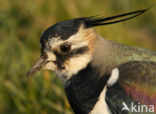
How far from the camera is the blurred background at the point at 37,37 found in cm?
533

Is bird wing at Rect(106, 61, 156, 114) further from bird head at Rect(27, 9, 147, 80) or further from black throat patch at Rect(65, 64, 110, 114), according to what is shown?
bird head at Rect(27, 9, 147, 80)

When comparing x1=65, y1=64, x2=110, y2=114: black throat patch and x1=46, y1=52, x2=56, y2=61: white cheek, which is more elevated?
x1=46, y1=52, x2=56, y2=61: white cheek

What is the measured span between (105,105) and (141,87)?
359mm

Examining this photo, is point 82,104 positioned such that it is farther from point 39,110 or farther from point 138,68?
point 39,110

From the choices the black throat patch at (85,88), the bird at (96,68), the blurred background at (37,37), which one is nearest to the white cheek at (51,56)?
Answer: the bird at (96,68)

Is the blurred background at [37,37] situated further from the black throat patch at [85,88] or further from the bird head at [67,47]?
the bird head at [67,47]

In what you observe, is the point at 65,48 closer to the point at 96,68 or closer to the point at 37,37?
the point at 96,68

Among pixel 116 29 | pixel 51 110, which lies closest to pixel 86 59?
pixel 51 110

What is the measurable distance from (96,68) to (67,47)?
33 centimetres

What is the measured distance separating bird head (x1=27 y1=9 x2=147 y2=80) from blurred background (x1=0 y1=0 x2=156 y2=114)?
3.05 ft

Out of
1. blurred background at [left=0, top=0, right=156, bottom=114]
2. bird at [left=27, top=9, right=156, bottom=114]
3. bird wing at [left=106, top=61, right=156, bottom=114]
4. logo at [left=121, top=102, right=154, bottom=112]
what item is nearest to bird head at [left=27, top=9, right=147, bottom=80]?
bird at [left=27, top=9, right=156, bottom=114]

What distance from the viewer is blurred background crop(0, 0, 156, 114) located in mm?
5328

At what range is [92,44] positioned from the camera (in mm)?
4328

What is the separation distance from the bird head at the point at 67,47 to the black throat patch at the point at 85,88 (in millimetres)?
66
